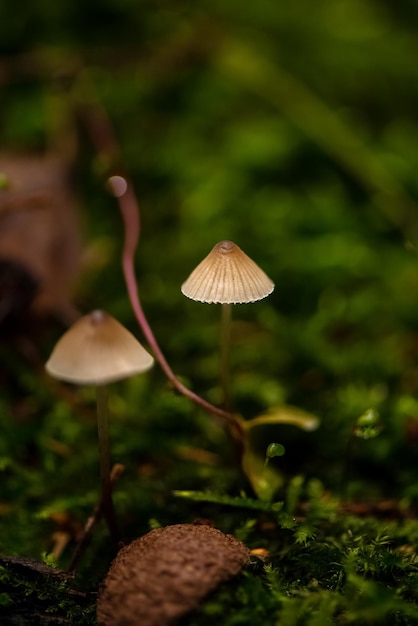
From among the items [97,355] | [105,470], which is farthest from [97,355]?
[105,470]

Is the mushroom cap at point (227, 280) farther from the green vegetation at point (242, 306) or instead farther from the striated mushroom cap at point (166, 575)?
the striated mushroom cap at point (166, 575)

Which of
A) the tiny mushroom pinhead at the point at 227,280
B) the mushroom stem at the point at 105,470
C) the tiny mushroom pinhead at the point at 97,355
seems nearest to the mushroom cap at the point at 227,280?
the tiny mushroom pinhead at the point at 227,280

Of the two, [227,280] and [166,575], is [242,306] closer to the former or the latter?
[227,280]

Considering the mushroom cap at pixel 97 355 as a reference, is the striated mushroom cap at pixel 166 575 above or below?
below

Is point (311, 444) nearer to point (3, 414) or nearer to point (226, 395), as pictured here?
point (226, 395)

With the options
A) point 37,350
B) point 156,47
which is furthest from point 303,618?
point 156,47
